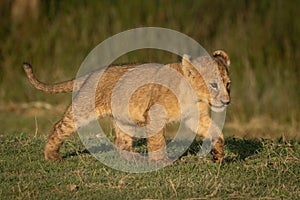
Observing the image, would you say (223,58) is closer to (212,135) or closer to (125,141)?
(212,135)

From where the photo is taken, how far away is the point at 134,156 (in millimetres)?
8250

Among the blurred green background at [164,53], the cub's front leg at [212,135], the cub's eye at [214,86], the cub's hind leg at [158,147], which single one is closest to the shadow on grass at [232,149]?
the cub's front leg at [212,135]

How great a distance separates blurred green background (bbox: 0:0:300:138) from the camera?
13320 mm

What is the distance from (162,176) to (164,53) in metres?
6.62

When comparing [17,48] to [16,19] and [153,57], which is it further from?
[153,57]

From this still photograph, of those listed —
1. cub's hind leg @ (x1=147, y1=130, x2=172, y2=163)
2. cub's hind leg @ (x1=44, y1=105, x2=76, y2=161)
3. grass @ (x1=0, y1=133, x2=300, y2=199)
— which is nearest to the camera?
grass @ (x1=0, y1=133, x2=300, y2=199)

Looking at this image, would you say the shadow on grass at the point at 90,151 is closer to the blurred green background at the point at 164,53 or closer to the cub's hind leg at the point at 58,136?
the cub's hind leg at the point at 58,136

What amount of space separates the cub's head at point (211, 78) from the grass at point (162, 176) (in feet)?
1.84

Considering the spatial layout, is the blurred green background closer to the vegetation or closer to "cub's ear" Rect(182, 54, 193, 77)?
the vegetation

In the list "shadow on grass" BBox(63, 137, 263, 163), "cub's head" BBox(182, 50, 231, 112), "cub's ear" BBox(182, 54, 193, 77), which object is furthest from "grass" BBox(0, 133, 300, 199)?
"cub's ear" BBox(182, 54, 193, 77)

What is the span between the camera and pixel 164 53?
14.0 meters

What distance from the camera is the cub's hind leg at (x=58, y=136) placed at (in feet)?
26.8

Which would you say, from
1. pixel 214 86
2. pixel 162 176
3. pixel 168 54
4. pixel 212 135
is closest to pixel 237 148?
pixel 212 135

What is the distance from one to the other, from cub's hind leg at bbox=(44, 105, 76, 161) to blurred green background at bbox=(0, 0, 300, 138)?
4313 mm
